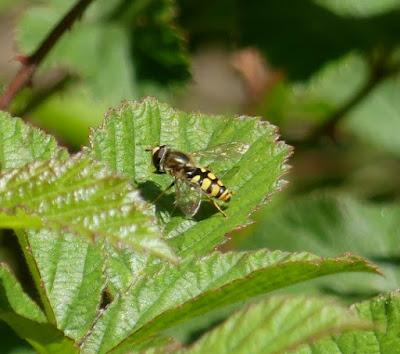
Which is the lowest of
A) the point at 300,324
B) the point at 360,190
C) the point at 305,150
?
the point at 360,190

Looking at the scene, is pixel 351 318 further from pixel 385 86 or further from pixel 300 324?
pixel 385 86

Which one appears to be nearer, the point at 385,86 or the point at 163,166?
the point at 163,166

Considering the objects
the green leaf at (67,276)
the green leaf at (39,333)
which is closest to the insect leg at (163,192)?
the green leaf at (67,276)

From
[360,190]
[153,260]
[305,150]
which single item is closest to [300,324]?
[153,260]

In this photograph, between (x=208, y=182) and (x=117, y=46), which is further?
(x=117, y=46)

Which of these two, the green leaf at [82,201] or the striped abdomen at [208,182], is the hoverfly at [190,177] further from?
the green leaf at [82,201]

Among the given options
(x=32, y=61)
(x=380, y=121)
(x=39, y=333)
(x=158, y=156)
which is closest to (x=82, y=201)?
(x=39, y=333)

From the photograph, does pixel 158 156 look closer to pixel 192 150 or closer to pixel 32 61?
pixel 192 150
